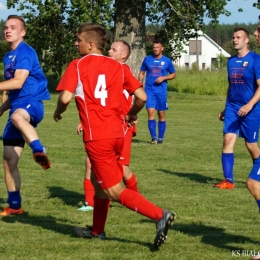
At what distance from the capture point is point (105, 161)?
5.74 metres

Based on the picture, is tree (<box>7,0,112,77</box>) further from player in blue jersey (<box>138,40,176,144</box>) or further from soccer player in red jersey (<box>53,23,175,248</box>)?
soccer player in red jersey (<box>53,23,175,248</box>)

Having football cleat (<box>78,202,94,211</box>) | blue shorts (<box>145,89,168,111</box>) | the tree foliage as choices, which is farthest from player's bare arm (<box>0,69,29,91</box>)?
the tree foliage

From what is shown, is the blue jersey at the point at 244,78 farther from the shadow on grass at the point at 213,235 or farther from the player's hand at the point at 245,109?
the shadow on grass at the point at 213,235

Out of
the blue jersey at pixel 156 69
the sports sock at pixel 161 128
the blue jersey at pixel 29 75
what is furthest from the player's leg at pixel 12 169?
the blue jersey at pixel 156 69

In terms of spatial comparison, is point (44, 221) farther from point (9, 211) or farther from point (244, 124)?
point (244, 124)

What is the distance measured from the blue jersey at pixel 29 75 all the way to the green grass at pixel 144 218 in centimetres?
123

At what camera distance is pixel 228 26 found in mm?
140125

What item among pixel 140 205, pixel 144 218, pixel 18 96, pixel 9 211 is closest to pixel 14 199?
pixel 9 211

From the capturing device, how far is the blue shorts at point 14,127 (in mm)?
7324

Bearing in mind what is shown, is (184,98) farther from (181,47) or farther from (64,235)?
(64,235)

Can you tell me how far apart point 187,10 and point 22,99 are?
25.0 metres

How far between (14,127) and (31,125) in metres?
0.18

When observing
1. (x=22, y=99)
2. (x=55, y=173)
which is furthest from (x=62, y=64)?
(x=22, y=99)

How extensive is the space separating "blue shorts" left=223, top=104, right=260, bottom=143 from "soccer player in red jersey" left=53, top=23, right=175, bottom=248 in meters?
3.58
